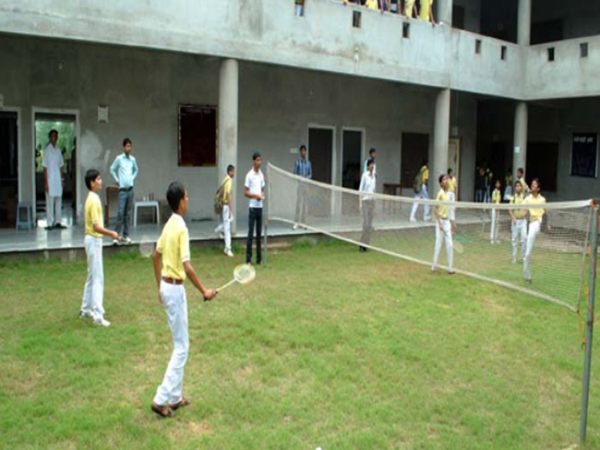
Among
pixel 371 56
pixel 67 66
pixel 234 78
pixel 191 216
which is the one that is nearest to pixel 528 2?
pixel 371 56

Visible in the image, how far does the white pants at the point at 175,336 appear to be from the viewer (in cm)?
530

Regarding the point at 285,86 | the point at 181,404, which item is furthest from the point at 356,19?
the point at 181,404

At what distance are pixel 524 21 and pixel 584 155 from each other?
4.86 m

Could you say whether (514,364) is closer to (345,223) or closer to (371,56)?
(345,223)

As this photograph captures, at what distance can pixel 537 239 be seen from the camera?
28.9 feet

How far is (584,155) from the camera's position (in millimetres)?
20578

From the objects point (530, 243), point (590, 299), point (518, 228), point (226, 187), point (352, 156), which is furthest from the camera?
point (352, 156)

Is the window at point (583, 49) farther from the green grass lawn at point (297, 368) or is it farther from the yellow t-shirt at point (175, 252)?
the yellow t-shirt at point (175, 252)

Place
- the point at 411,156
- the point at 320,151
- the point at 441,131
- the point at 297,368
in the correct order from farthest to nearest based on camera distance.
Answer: the point at 411,156, the point at 320,151, the point at 441,131, the point at 297,368

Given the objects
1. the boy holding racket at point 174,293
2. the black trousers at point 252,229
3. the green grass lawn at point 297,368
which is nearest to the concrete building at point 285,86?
the black trousers at point 252,229

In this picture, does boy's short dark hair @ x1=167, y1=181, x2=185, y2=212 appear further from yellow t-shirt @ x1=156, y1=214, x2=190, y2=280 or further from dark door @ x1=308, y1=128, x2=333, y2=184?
dark door @ x1=308, y1=128, x2=333, y2=184

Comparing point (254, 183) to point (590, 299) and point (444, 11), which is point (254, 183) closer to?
point (590, 299)

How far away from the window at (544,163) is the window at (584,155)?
684 millimetres

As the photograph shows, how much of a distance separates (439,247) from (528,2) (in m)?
10.9
